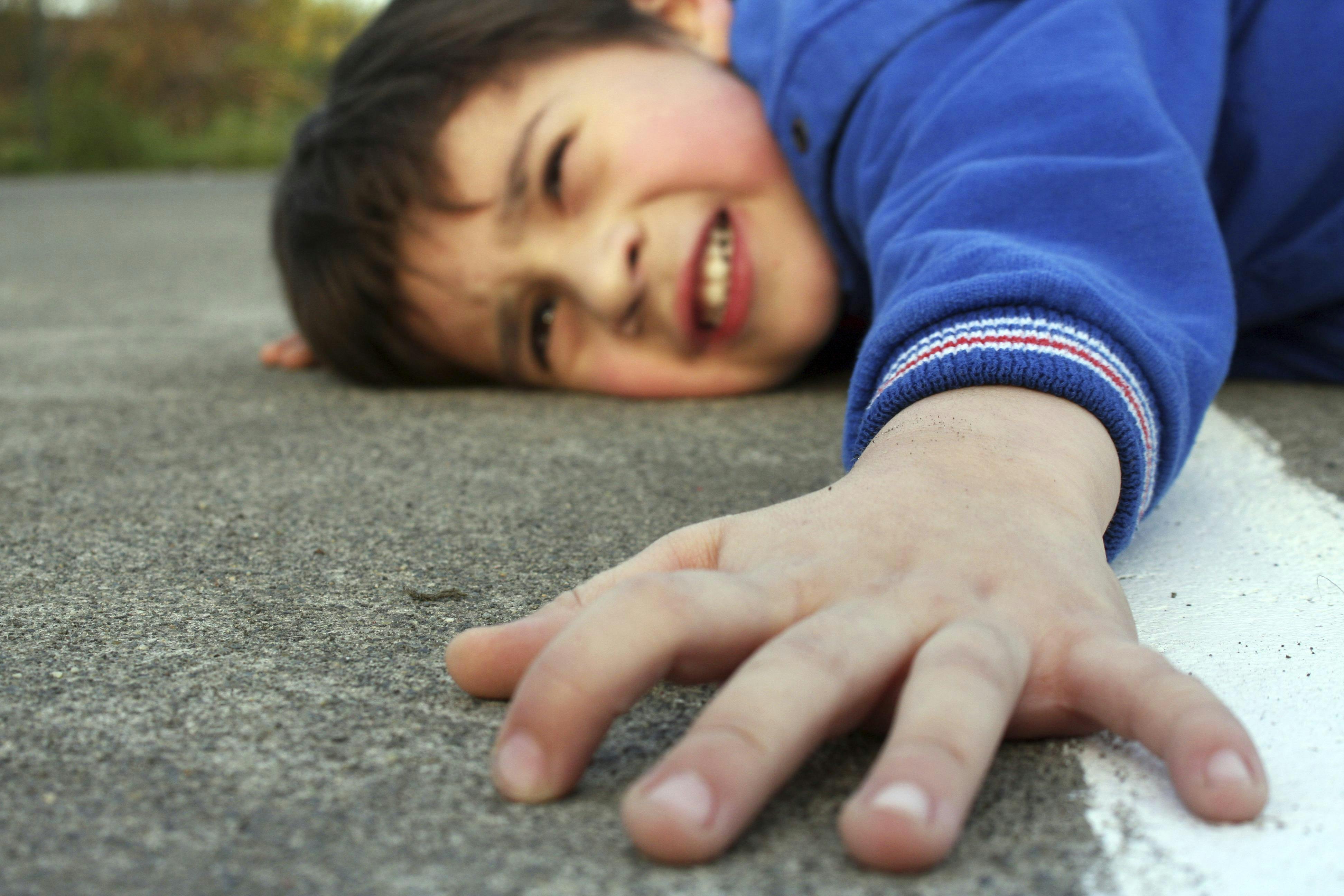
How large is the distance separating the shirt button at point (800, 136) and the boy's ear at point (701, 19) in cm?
37

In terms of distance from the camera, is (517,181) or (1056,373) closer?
(1056,373)

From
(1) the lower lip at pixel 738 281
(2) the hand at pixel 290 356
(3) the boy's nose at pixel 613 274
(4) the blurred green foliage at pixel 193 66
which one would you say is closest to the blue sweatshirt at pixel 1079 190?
(1) the lower lip at pixel 738 281

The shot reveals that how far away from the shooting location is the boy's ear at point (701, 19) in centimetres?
184

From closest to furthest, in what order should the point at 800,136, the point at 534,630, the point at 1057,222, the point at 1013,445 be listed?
the point at 534,630
the point at 1013,445
the point at 1057,222
the point at 800,136

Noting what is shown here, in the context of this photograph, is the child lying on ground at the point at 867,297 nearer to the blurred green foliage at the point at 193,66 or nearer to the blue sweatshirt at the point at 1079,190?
the blue sweatshirt at the point at 1079,190

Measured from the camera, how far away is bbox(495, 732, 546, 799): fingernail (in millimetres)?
567

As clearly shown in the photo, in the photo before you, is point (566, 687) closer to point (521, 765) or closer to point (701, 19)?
point (521, 765)

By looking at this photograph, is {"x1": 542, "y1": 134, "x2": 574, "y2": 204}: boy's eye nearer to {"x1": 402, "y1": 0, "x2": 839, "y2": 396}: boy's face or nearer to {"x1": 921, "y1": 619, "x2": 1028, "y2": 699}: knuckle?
{"x1": 402, "y1": 0, "x2": 839, "y2": 396}: boy's face

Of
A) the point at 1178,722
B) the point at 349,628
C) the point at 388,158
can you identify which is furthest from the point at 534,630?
the point at 388,158

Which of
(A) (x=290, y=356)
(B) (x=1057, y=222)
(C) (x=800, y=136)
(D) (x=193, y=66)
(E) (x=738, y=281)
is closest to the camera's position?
(B) (x=1057, y=222)

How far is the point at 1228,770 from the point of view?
54 centimetres

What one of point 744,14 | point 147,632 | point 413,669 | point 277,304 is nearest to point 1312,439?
point 744,14

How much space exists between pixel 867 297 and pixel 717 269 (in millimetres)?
210

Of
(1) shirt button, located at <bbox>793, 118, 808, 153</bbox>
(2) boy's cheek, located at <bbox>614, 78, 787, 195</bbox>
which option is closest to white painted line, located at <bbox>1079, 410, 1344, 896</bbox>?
(1) shirt button, located at <bbox>793, 118, 808, 153</bbox>
